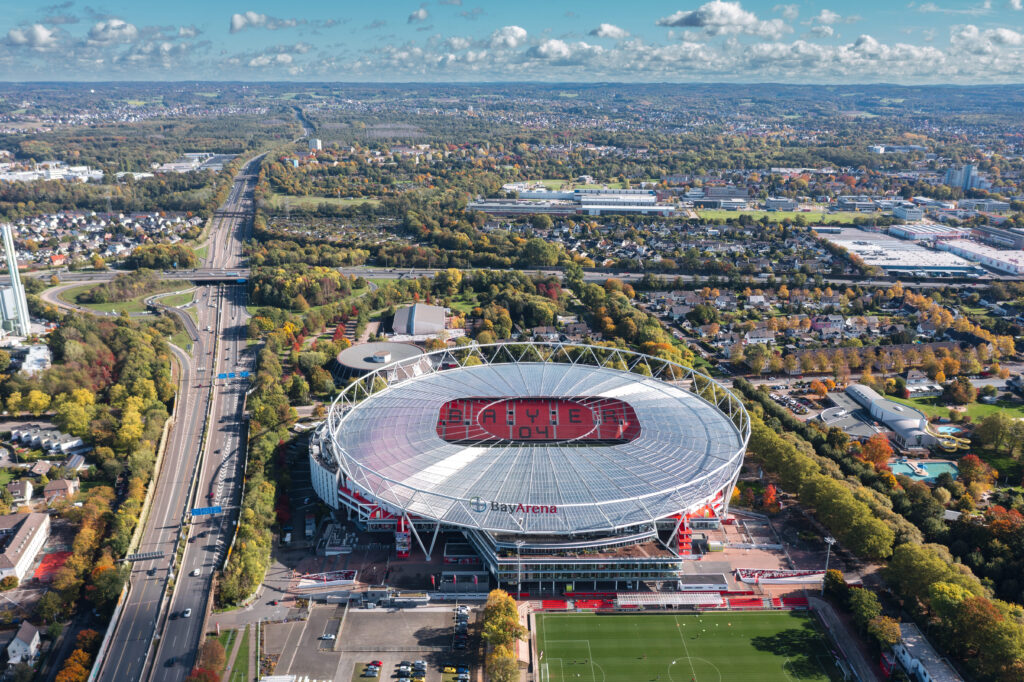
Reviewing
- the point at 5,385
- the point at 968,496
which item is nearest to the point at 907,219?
the point at 968,496

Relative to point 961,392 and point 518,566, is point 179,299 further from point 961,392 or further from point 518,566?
point 961,392

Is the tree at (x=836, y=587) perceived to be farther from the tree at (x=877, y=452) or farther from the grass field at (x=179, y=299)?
the grass field at (x=179, y=299)

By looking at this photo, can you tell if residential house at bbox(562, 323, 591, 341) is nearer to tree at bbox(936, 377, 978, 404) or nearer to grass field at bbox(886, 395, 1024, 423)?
grass field at bbox(886, 395, 1024, 423)

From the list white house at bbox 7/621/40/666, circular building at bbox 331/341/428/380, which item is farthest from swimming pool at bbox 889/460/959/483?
white house at bbox 7/621/40/666

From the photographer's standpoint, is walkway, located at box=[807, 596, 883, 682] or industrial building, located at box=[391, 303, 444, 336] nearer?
walkway, located at box=[807, 596, 883, 682]

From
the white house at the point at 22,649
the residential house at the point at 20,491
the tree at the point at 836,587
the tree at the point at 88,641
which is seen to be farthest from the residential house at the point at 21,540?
the tree at the point at 836,587
